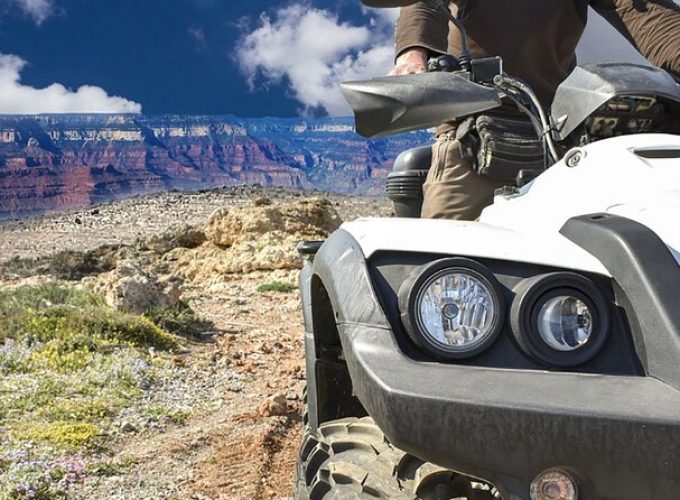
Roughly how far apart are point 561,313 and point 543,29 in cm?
201

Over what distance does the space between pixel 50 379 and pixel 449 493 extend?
5.31m

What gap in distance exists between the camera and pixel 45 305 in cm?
896

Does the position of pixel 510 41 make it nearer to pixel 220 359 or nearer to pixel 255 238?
pixel 220 359

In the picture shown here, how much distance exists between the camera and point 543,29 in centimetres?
345

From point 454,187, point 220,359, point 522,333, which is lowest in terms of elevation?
point 220,359

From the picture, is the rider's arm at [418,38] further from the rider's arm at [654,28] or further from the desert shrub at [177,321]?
the desert shrub at [177,321]

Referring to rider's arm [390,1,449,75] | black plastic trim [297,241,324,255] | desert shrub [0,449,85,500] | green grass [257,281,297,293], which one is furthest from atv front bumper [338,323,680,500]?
green grass [257,281,297,293]

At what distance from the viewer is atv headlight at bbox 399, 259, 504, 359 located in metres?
1.78

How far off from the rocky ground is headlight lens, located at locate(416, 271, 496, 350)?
104 inches

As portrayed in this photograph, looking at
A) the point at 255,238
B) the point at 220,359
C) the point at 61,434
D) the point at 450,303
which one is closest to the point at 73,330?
the point at 220,359

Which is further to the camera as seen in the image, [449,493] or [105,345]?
[105,345]

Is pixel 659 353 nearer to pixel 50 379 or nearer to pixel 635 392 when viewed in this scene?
pixel 635 392

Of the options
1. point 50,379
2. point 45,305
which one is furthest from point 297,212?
point 50,379

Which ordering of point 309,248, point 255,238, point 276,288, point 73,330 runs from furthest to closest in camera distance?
point 255,238 → point 276,288 → point 73,330 → point 309,248
